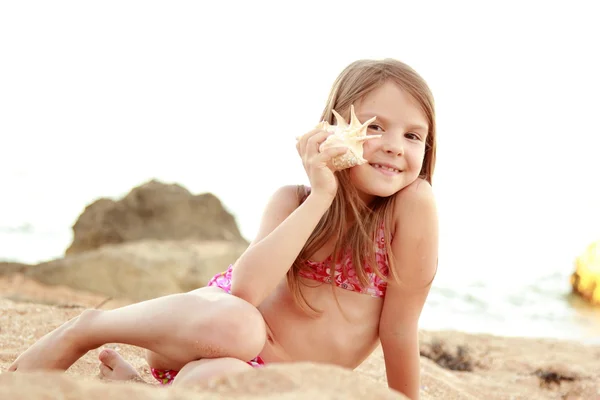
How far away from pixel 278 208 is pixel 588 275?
8.84 metres

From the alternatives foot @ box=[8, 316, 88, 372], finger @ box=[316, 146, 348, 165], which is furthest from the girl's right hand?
Result: foot @ box=[8, 316, 88, 372]

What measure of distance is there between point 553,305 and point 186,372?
8566mm

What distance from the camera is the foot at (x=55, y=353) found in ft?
8.08

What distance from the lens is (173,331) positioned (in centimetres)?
228

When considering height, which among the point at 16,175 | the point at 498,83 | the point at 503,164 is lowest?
the point at 16,175

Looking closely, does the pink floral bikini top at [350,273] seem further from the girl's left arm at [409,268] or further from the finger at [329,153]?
the finger at [329,153]

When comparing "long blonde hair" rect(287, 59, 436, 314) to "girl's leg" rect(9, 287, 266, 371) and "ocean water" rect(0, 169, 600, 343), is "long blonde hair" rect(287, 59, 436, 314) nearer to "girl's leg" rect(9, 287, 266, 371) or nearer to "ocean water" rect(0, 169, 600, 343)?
"girl's leg" rect(9, 287, 266, 371)

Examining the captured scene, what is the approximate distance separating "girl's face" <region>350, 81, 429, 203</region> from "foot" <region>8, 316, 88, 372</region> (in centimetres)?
126

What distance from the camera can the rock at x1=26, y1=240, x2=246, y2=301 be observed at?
758 centimetres

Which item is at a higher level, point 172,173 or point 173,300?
point 173,300

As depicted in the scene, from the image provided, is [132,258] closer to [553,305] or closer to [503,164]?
[553,305]

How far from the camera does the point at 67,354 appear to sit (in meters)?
2.48

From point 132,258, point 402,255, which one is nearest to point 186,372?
point 402,255

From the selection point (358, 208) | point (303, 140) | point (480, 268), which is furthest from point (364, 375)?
point (480, 268)
